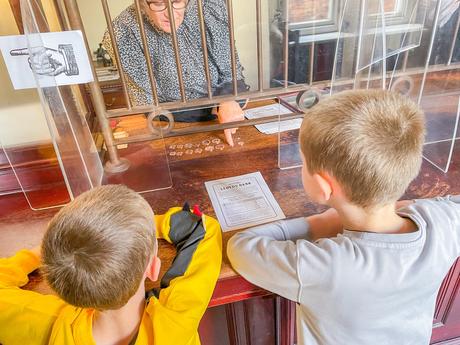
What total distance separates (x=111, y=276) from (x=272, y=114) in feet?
2.60

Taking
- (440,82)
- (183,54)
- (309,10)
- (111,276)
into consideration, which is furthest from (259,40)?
(111,276)

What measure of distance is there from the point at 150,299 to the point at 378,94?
51 centimetres

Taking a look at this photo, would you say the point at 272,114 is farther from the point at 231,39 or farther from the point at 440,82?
the point at 440,82

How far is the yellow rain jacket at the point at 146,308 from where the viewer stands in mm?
559

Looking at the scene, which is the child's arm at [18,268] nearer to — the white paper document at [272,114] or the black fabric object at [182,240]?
the black fabric object at [182,240]

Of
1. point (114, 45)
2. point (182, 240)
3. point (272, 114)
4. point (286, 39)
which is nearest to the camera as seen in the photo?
point (182, 240)

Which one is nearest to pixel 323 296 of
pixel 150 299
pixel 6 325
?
pixel 150 299

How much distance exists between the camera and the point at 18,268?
66 cm

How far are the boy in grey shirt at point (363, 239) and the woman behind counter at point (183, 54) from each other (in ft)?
1.66

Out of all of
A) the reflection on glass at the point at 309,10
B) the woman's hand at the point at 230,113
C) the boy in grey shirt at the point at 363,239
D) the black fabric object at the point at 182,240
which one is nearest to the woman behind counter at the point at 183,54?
the woman's hand at the point at 230,113

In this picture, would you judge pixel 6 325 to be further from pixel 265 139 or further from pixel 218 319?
pixel 265 139

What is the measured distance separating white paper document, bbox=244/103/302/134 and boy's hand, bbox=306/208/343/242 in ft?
1.23

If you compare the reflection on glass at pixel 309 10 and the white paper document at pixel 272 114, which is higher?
the reflection on glass at pixel 309 10

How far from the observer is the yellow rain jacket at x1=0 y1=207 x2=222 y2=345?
56 centimetres
